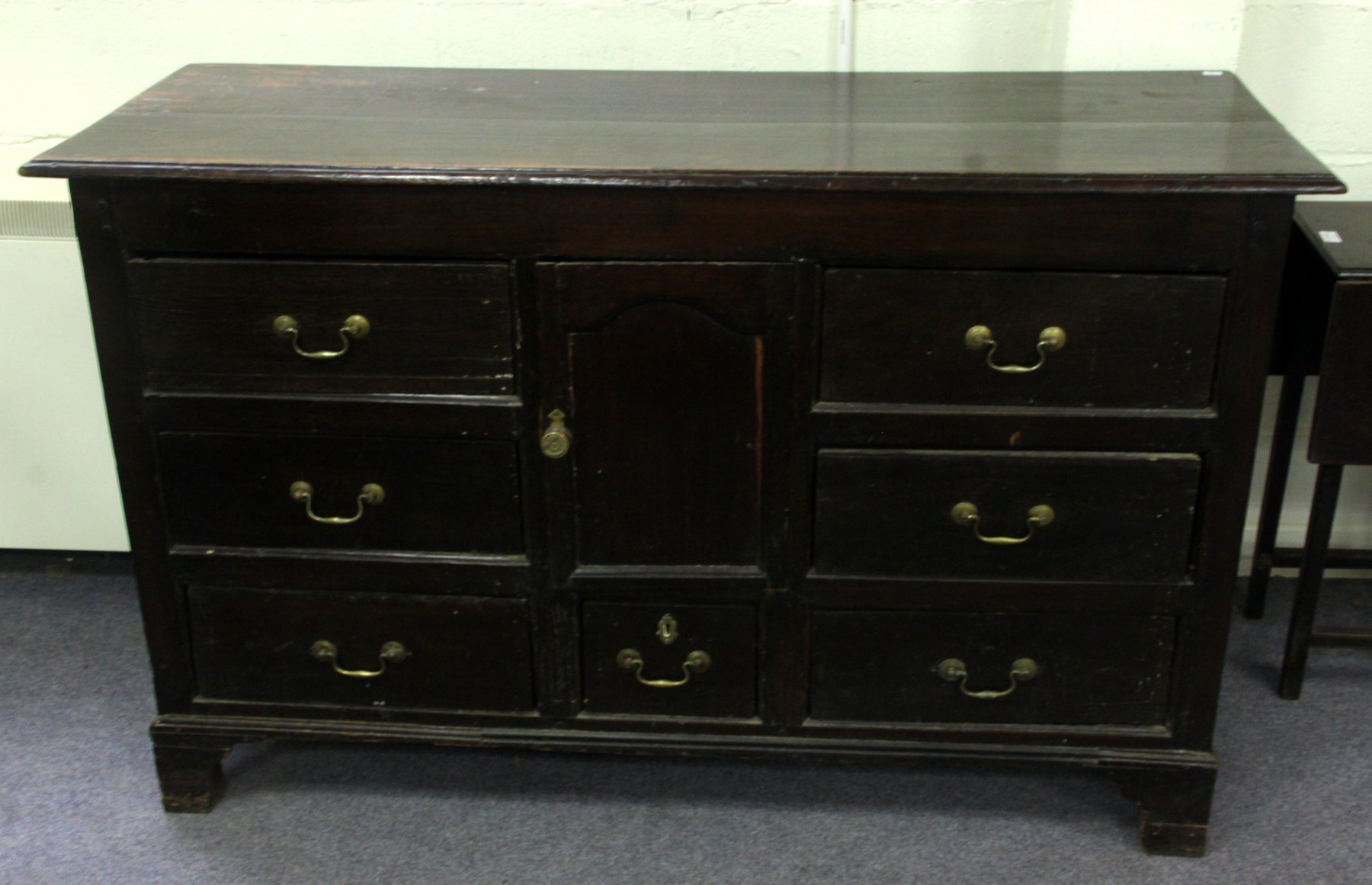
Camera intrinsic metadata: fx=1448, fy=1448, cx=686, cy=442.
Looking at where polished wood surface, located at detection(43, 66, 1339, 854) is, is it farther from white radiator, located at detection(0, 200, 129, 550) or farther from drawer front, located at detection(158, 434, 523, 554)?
white radiator, located at detection(0, 200, 129, 550)

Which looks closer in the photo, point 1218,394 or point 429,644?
point 1218,394

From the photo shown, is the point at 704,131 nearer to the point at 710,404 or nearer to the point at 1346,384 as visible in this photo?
the point at 710,404

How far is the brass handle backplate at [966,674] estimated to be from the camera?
1.88m

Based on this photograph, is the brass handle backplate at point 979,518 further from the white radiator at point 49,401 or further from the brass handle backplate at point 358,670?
the white radiator at point 49,401

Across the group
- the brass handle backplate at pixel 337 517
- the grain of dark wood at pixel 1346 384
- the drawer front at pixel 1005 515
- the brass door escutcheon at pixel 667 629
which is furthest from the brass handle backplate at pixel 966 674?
the brass handle backplate at pixel 337 517

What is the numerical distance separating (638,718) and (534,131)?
79cm

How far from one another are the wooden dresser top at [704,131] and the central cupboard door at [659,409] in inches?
5.4

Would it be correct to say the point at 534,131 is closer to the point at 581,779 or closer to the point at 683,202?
the point at 683,202

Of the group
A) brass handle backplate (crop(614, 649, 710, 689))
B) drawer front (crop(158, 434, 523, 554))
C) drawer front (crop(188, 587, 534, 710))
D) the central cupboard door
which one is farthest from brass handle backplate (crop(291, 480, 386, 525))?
brass handle backplate (crop(614, 649, 710, 689))

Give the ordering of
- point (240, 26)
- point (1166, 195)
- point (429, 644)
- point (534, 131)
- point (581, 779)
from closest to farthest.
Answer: point (1166, 195) → point (534, 131) → point (429, 644) → point (581, 779) → point (240, 26)

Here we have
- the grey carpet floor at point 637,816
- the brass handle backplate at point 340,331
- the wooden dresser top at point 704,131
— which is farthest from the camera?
the grey carpet floor at point 637,816

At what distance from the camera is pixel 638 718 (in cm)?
196

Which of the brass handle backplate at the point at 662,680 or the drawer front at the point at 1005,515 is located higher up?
the drawer front at the point at 1005,515

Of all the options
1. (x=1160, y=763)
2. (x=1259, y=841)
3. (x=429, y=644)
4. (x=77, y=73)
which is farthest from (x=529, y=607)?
(x=77, y=73)
